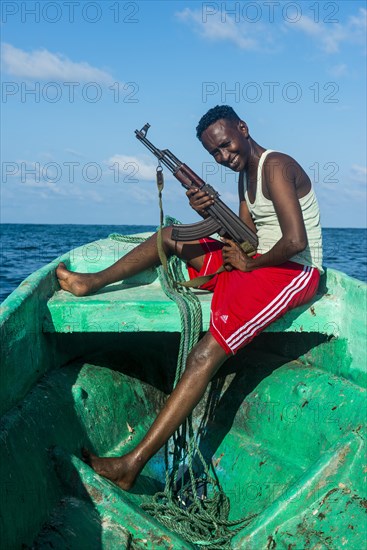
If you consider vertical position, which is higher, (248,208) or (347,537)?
(248,208)

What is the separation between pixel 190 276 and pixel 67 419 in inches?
48.7

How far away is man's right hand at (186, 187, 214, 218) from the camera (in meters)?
3.59

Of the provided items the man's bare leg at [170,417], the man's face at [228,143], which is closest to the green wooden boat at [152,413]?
the man's bare leg at [170,417]

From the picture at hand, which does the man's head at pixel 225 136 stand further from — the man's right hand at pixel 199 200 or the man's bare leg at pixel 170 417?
the man's bare leg at pixel 170 417

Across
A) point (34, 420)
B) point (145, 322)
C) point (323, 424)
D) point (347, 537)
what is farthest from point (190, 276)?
point (347, 537)

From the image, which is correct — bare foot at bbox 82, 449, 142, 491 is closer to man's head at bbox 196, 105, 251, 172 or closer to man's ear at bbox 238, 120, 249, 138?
man's head at bbox 196, 105, 251, 172

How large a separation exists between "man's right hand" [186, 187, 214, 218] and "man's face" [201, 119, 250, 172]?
0.73 feet

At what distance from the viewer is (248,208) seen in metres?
3.65

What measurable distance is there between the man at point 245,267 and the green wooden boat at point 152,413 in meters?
0.21

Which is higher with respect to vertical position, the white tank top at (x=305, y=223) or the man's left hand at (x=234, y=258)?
the white tank top at (x=305, y=223)

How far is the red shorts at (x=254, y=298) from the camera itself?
312cm

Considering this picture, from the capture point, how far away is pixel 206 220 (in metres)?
3.65

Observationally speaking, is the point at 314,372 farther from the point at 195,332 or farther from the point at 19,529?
the point at 19,529

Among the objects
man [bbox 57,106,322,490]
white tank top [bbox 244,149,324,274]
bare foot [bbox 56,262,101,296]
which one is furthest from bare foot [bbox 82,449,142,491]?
white tank top [bbox 244,149,324,274]
